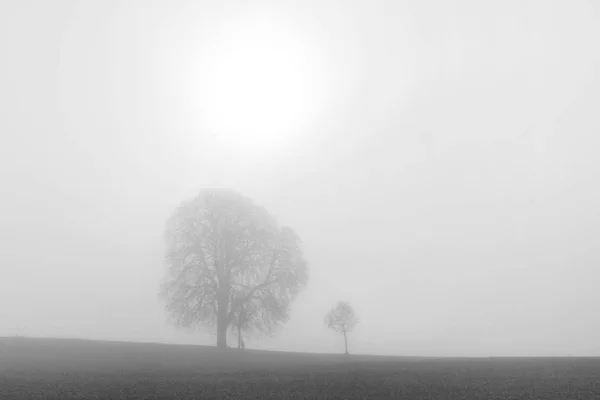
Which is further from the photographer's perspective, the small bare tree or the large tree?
the small bare tree

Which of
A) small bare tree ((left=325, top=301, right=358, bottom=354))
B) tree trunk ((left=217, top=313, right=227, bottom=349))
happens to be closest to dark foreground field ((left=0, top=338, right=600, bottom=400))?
tree trunk ((left=217, top=313, right=227, bottom=349))

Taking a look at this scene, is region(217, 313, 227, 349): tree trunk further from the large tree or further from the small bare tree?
the small bare tree

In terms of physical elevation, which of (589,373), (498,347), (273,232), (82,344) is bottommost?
(498,347)

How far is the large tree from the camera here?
35.0 metres

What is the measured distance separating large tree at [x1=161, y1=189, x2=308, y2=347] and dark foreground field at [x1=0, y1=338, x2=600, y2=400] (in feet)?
20.9

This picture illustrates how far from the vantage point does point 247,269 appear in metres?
37.5

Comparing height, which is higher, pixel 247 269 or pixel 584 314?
pixel 247 269

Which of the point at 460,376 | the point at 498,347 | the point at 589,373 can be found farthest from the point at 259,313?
the point at 498,347

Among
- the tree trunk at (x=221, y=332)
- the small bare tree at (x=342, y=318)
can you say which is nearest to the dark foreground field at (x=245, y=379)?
the tree trunk at (x=221, y=332)

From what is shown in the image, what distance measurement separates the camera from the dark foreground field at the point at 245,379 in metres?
17.0

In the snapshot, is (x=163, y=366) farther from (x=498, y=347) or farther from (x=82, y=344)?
(x=498, y=347)

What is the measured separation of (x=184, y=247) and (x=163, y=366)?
1309 centimetres

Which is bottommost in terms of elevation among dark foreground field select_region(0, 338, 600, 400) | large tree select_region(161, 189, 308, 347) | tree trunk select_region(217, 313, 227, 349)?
dark foreground field select_region(0, 338, 600, 400)

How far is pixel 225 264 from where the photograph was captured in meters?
36.4
